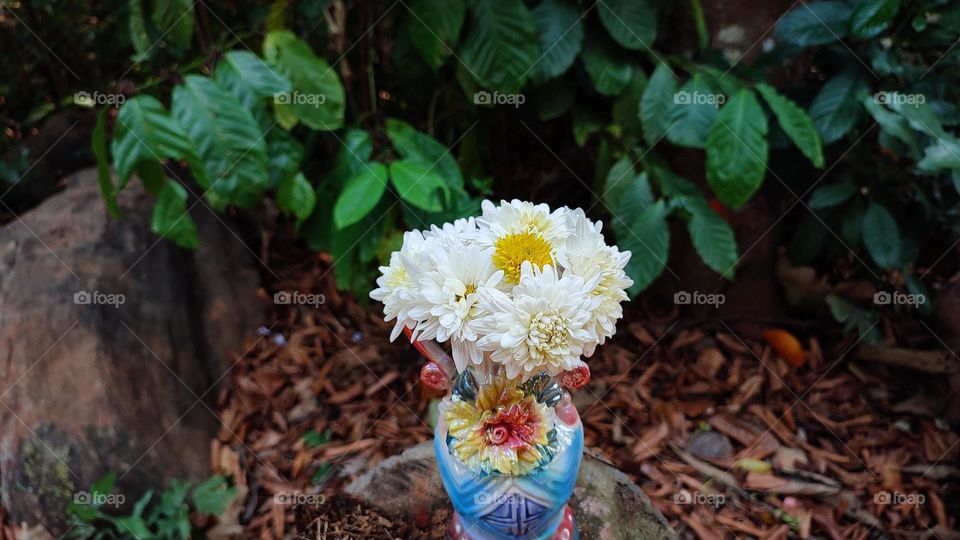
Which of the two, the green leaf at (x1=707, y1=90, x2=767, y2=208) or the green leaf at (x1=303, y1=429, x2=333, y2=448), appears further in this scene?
the green leaf at (x1=303, y1=429, x2=333, y2=448)

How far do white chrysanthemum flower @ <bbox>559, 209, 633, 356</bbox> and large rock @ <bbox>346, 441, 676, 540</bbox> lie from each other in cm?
57

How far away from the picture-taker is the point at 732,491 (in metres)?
1.95

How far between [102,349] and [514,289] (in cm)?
141

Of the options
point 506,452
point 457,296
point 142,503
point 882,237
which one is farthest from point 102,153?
point 882,237

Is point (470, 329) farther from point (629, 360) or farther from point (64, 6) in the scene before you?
point (64, 6)

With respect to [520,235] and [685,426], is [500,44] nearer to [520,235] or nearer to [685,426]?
[520,235]

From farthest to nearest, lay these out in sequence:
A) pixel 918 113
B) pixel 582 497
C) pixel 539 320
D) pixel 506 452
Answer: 1. pixel 918 113
2. pixel 582 497
3. pixel 506 452
4. pixel 539 320

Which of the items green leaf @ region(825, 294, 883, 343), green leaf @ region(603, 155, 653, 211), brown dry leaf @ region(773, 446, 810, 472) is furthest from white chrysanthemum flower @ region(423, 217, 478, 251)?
green leaf @ region(825, 294, 883, 343)

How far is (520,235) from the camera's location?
1158mm

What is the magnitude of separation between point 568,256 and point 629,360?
129 centimetres

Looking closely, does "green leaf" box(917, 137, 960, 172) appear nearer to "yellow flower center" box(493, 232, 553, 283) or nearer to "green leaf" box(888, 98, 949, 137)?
"green leaf" box(888, 98, 949, 137)

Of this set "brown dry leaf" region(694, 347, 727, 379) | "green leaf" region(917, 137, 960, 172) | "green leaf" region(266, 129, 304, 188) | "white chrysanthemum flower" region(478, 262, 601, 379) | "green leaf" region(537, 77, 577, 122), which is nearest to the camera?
"white chrysanthemum flower" region(478, 262, 601, 379)

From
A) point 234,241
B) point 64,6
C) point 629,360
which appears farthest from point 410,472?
point 64,6

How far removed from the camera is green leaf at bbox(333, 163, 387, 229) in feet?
5.59
